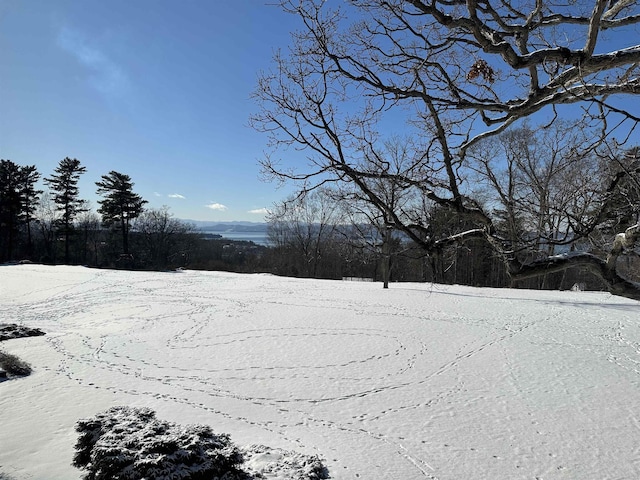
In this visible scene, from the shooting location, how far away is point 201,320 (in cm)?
1480

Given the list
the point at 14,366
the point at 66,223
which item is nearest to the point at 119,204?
the point at 66,223

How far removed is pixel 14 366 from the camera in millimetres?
8906

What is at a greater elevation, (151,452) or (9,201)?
(9,201)

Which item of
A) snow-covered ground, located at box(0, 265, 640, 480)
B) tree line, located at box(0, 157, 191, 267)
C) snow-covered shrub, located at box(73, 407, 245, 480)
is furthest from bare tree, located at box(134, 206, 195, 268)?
snow-covered shrub, located at box(73, 407, 245, 480)

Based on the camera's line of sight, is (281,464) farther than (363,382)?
No

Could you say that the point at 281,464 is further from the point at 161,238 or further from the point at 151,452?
the point at 161,238

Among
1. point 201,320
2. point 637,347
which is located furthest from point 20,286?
point 637,347

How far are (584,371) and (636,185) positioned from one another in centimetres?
929

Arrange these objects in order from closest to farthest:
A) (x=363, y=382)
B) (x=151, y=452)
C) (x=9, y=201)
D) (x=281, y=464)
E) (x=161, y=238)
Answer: (x=151, y=452)
(x=281, y=464)
(x=363, y=382)
(x=9, y=201)
(x=161, y=238)

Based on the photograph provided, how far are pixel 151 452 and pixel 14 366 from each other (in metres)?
6.85

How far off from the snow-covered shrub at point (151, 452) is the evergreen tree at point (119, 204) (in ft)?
123

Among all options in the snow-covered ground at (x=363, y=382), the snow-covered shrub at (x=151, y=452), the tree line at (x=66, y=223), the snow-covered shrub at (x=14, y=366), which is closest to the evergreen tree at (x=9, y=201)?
the tree line at (x=66, y=223)

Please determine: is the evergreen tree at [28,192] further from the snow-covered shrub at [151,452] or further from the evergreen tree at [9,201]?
the snow-covered shrub at [151,452]

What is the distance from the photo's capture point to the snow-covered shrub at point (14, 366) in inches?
348
